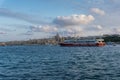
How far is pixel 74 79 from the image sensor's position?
45.2 meters

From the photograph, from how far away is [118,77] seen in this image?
152 feet

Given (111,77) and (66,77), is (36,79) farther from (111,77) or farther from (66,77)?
(111,77)

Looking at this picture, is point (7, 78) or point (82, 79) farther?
point (7, 78)

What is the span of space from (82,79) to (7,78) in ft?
40.4

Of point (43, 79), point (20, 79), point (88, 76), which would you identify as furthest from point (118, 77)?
point (20, 79)

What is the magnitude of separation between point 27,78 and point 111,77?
13018 millimetres

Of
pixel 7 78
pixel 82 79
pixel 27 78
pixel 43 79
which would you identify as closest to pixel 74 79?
pixel 82 79

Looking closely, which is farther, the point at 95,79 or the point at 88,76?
the point at 88,76

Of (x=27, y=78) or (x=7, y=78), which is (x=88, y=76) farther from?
(x=7, y=78)

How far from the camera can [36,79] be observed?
46.5 m

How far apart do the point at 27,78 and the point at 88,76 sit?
9621 millimetres

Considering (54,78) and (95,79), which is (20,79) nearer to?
(54,78)

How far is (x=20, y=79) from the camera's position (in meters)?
47.0

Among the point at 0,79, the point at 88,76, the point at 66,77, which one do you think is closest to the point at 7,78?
the point at 0,79
